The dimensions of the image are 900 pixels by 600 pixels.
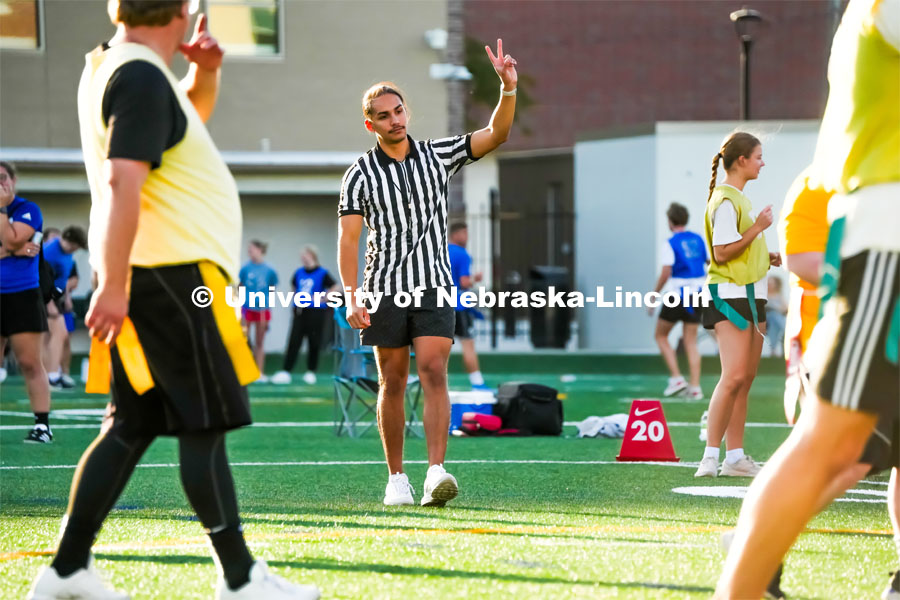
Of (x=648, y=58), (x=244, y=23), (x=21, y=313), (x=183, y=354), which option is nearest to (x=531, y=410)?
(x=21, y=313)

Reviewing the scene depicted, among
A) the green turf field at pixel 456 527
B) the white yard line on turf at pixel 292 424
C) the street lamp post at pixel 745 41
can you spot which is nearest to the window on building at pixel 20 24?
the street lamp post at pixel 745 41

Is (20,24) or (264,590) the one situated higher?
(20,24)

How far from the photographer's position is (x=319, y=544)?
520 cm

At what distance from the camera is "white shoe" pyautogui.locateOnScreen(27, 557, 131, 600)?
3977 mm

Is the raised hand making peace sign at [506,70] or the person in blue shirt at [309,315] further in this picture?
the person in blue shirt at [309,315]

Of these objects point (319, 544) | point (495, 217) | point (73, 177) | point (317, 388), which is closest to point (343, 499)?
point (319, 544)

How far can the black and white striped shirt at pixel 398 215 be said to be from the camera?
22.1 ft

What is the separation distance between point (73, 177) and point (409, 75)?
238 inches

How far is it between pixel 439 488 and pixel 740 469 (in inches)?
85.8

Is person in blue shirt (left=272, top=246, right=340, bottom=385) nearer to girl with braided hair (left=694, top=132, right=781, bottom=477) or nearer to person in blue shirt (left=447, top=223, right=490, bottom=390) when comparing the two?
person in blue shirt (left=447, top=223, right=490, bottom=390)

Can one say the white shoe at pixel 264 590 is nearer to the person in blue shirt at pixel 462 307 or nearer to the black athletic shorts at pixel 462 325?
the person in blue shirt at pixel 462 307

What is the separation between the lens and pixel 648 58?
42.9 m

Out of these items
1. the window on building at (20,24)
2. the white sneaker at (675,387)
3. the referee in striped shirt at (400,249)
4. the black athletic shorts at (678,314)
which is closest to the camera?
the referee in striped shirt at (400,249)

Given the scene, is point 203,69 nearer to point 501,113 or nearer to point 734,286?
point 501,113
